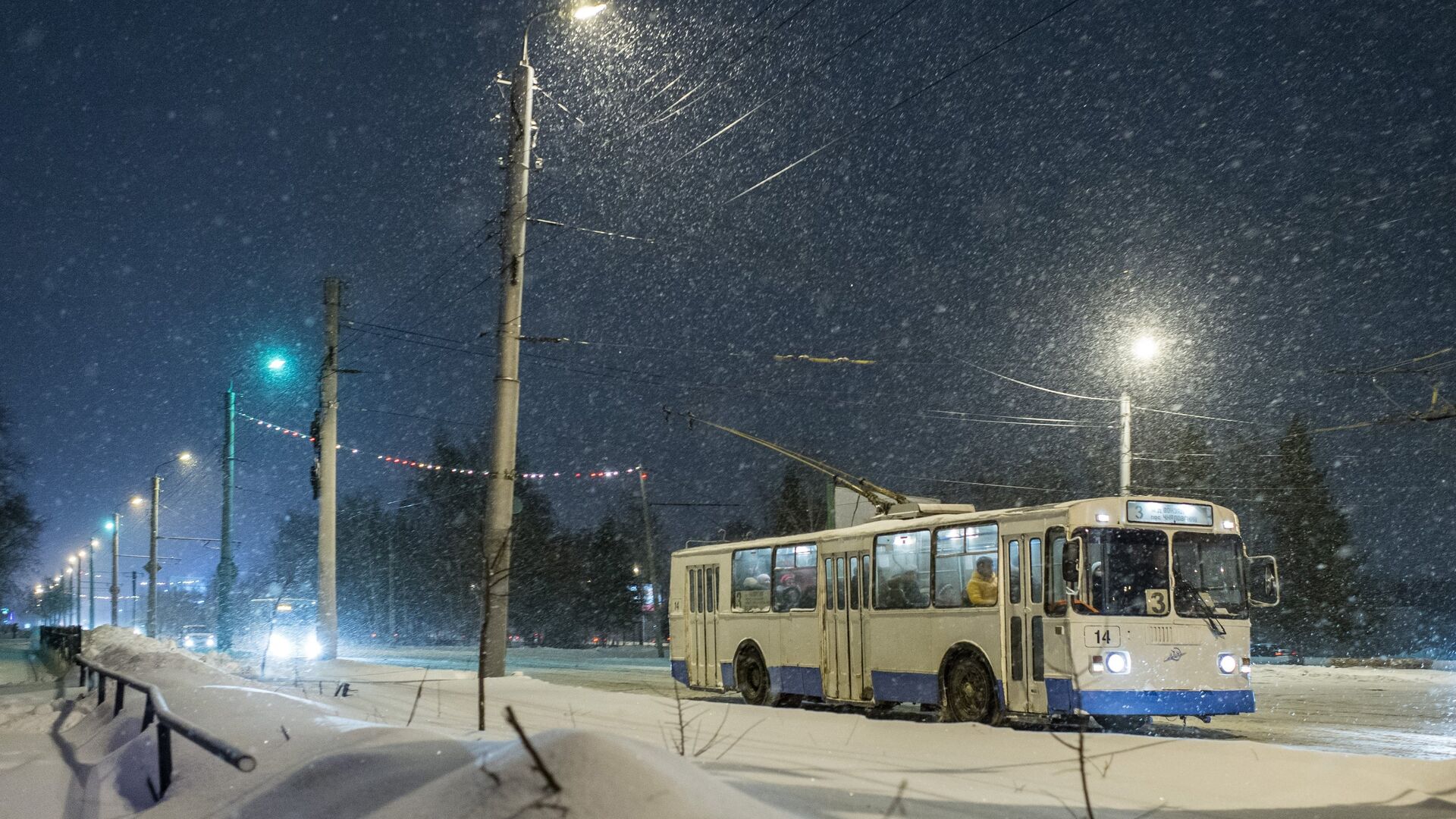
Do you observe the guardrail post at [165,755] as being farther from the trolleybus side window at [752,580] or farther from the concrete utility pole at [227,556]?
the concrete utility pole at [227,556]

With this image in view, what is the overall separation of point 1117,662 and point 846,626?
16.0 feet

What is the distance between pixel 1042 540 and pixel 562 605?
6851cm

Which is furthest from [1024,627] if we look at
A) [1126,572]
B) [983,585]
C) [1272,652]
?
[1272,652]

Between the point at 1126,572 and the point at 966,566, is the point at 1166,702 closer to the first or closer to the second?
the point at 1126,572

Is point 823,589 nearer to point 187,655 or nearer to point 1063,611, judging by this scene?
point 1063,611

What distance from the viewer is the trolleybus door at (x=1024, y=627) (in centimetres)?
1483

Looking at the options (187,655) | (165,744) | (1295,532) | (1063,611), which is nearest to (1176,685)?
(1063,611)

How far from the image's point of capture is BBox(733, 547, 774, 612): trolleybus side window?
20703mm

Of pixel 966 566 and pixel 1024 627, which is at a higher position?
pixel 966 566

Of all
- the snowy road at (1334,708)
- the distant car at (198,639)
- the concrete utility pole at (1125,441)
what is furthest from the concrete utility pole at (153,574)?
the concrete utility pole at (1125,441)

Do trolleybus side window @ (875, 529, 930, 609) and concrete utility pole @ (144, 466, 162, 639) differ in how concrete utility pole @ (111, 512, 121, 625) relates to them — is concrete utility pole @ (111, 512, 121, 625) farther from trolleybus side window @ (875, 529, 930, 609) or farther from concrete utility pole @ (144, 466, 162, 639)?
trolleybus side window @ (875, 529, 930, 609)

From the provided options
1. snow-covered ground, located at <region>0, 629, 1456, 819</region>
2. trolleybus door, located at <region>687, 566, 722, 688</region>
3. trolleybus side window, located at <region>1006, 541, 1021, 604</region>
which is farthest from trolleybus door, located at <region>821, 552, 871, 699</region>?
trolleybus door, located at <region>687, 566, 722, 688</region>

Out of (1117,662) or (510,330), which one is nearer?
(1117,662)

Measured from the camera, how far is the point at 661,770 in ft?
18.1
